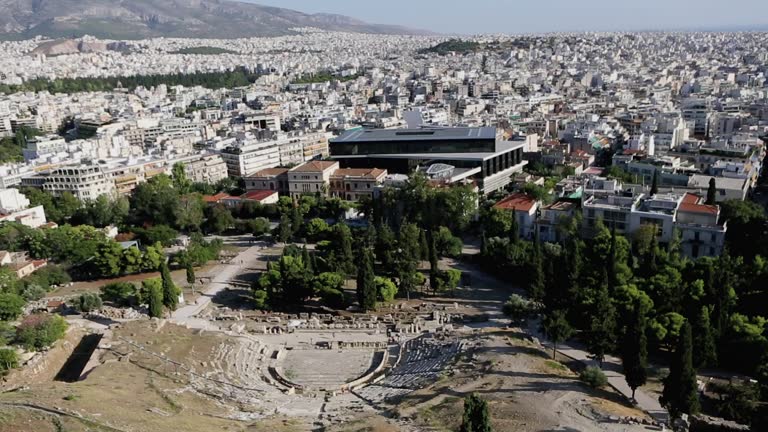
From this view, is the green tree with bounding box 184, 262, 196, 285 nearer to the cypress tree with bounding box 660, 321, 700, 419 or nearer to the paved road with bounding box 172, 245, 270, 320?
the paved road with bounding box 172, 245, 270, 320

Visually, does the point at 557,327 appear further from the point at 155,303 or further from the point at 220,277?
the point at 220,277

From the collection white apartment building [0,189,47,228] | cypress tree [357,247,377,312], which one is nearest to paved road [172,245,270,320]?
cypress tree [357,247,377,312]

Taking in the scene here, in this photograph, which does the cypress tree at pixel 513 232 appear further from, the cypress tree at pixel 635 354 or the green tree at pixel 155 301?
the green tree at pixel 155 301

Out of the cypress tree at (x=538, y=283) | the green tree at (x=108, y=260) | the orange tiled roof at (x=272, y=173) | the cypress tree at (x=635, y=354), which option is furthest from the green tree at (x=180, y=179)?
the cypress tree at (x=635, y=354)

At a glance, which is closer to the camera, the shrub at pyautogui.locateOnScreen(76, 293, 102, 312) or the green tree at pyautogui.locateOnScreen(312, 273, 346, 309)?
the green tree at pyautogui.locateOnScreen(312, 273, 346, 309)

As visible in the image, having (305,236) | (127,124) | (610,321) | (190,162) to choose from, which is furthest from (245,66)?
(610,321)

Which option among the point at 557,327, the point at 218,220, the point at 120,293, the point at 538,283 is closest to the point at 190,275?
the point at 120,293
